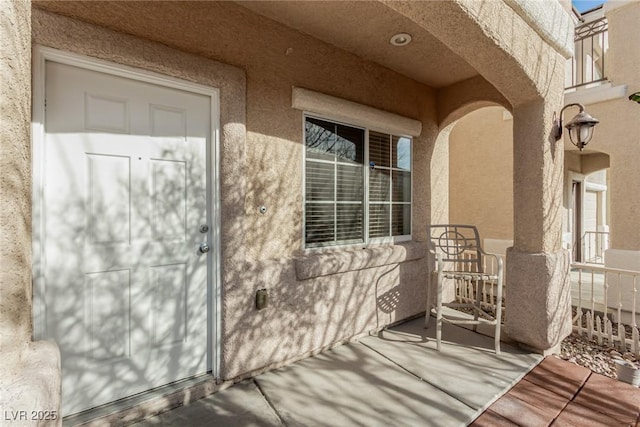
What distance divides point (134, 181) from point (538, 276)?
371cm

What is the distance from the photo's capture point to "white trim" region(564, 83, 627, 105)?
4.57 metres

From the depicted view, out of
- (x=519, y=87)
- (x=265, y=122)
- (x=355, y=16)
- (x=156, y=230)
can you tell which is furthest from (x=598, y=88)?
(x=156, y=230)

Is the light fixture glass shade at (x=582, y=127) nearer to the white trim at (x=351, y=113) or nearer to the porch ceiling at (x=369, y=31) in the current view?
the porch ceiling at (x=369, y=31)

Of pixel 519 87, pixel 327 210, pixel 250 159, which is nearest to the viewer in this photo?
pixel 250 159

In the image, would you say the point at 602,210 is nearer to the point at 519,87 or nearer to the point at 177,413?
the point at 519,87

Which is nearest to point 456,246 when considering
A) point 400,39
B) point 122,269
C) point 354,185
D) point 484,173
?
point 354,185

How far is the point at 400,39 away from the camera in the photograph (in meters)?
3.17

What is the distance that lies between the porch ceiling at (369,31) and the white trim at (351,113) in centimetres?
60

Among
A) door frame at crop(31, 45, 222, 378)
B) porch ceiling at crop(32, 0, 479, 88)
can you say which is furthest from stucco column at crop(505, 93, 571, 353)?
door frame at crop(31, 45, 222, 378)

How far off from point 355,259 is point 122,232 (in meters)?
2.17

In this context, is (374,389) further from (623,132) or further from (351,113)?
(623,132)

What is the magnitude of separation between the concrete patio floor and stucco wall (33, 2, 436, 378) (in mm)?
223

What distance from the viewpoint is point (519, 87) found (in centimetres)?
293

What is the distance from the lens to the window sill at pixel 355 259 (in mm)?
2949
